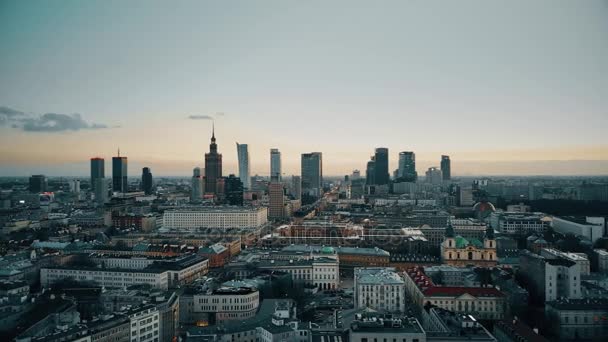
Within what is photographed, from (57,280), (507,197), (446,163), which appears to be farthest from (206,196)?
(446,163)

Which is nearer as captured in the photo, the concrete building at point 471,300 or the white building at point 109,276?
the concrete building at point 471,300

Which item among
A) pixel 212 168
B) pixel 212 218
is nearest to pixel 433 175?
pixel 212 168

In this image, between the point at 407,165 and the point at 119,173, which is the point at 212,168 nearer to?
the point at 119,173

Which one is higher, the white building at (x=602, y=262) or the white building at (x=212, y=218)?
the white building at (x=212, y=218)

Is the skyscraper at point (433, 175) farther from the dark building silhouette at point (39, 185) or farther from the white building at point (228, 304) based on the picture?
the white building at point (228, 304)

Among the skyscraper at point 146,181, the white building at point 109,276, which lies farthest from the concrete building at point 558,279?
the skyscraper at point 146,181

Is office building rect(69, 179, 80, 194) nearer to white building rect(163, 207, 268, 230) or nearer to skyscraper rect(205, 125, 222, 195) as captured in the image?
skyscraper rect(205, 125, 222, 195)
